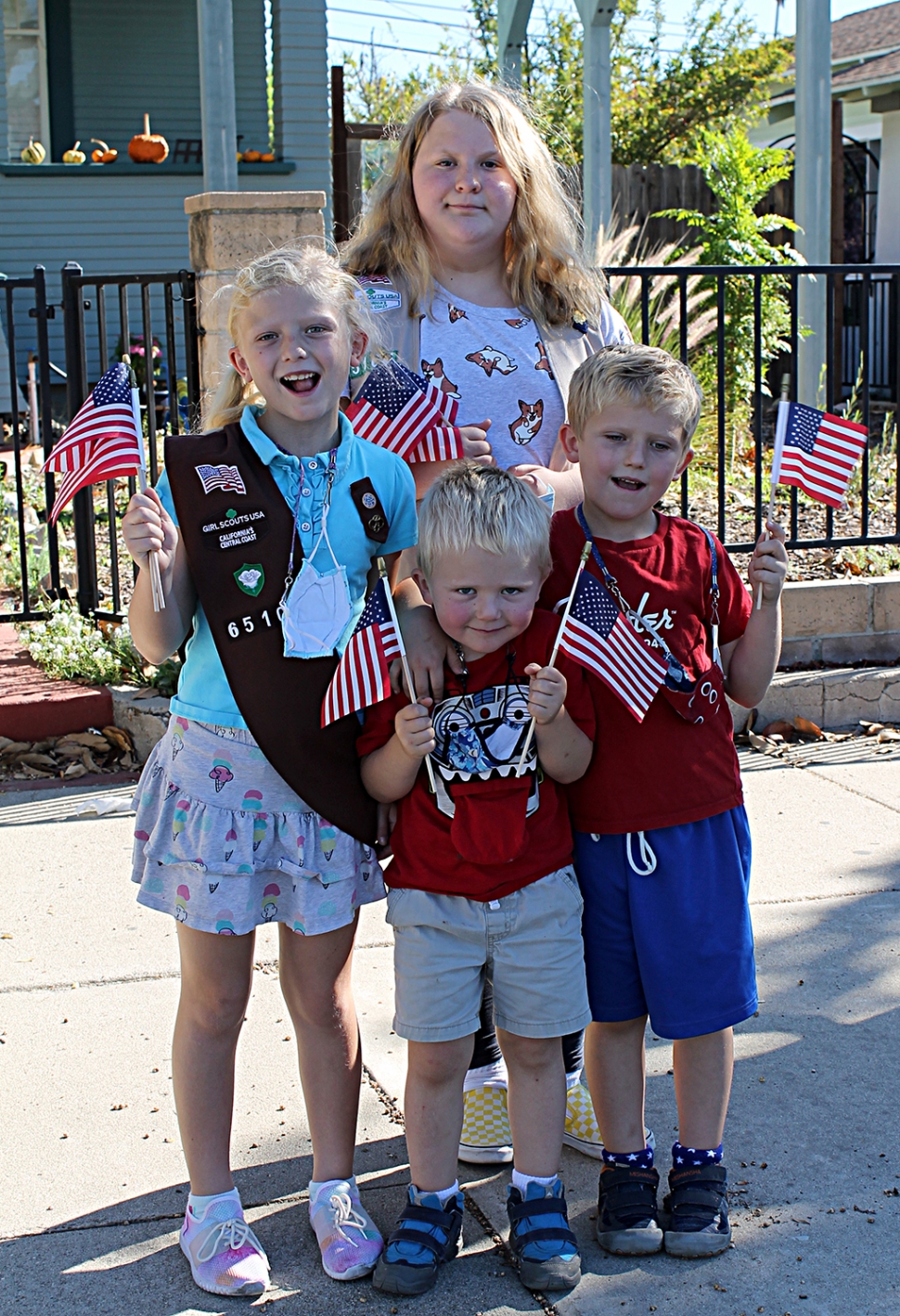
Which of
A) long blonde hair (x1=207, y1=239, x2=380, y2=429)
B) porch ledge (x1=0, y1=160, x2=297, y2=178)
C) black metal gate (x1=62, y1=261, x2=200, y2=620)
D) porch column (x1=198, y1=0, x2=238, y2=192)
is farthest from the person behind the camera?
porch ledge (x1=0, y1=160, x2=297, y2=178)

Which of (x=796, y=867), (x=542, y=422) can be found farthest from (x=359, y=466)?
(x=796, y=867)

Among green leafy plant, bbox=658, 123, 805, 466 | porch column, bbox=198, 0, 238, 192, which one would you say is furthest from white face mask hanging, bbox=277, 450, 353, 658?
green leafy plant, bbox=658, 123, 805, 466

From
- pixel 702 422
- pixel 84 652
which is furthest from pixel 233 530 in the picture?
pixel 702 422

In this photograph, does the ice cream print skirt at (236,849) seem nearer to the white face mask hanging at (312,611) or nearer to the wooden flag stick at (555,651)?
the white face mask hanging at (312,611)

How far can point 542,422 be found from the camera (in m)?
2.62

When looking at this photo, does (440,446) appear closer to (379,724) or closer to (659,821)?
(379,724)

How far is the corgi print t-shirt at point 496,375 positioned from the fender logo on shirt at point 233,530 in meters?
0.53

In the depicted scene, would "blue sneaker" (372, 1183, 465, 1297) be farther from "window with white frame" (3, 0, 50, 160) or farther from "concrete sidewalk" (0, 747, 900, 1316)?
"window with white frame" (3, 0, 50, 160)

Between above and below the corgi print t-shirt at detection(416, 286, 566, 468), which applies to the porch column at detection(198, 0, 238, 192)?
above

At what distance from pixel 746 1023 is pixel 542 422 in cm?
152

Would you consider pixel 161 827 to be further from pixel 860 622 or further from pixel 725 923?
pixel 860 622

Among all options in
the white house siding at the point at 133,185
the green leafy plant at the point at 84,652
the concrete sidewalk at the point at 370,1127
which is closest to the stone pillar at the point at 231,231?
the green leafy plant at the point at 84,652

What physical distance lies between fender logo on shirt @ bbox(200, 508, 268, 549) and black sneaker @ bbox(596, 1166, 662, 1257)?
1.29 meters

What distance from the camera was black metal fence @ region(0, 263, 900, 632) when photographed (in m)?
5.55
